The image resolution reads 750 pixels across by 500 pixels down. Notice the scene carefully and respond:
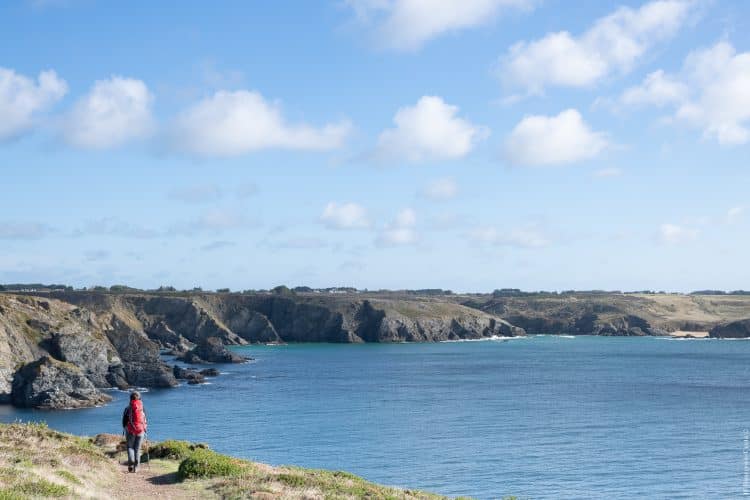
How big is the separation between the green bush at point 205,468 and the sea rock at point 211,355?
146 metres

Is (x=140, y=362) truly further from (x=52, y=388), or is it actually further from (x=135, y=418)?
(x=135, y=418)

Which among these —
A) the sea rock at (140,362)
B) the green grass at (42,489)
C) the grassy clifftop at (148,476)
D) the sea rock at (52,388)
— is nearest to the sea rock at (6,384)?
the sea rock at (52,388)

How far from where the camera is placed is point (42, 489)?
2305 centimetres

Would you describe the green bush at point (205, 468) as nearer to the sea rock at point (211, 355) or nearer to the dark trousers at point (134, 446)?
the dark trousers at point (134, 446)

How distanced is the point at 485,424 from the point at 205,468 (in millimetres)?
63659

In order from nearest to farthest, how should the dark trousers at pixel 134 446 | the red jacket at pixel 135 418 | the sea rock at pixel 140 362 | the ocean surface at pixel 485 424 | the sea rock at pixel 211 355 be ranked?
the red jacket at pixel 135 418
the dark trousers at pixel 134 446
the ocean surface at pixel 485 424
the sea rock at pixel 140 362
the sea rock at pixel 211 355

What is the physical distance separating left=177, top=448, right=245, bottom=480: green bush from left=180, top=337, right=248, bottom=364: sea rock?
146 meters

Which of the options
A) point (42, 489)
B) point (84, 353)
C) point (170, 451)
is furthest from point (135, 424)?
point (84, 353)

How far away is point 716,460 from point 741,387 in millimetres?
62947

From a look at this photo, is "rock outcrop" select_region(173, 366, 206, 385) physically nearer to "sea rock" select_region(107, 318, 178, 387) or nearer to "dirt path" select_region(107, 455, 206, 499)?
"sea rock" select_region(107, 318, 178, 387)

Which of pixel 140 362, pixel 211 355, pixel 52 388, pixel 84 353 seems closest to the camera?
pixel 52 388

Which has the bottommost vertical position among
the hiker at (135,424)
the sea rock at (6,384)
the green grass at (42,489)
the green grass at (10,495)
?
the sea rock at (6,384)

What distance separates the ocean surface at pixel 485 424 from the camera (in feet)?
207

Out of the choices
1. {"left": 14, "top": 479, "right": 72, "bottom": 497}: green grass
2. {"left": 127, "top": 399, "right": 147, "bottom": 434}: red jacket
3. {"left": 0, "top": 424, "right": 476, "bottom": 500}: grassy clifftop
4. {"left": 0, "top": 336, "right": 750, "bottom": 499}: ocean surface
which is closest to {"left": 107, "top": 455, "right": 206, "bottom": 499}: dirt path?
{"left": 0, "top": 424, "right": 476, "bottom": 500}: grassy clifftop
